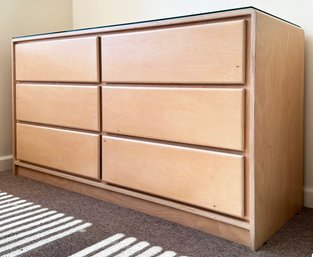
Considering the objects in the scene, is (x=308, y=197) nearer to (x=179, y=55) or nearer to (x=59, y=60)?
(x=179, y=55)

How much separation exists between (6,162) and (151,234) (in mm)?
1270

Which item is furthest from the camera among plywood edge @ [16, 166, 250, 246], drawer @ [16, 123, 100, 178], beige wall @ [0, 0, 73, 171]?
beige wall @ [0, 0, 73, 171]

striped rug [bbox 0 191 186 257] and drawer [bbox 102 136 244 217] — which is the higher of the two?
drawer [bbox 102 136 244 217]

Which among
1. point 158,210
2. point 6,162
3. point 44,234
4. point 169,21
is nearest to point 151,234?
point 158,210

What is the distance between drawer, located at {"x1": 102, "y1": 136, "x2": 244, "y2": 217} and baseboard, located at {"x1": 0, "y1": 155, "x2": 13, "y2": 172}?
876 mm

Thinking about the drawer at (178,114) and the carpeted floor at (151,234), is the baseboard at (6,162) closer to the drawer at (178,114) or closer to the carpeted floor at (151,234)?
the carpeted floor at (151,234)

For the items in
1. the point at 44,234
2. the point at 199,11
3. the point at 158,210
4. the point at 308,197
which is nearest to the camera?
the point at 44,234

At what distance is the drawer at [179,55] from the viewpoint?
122cm

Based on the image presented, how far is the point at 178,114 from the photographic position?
1.38m

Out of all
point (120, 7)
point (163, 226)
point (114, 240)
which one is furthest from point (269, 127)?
point (120, 7)

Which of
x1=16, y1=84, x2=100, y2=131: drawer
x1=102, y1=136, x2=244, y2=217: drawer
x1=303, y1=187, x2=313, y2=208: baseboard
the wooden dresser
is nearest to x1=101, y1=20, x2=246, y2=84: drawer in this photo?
the wooden dresser

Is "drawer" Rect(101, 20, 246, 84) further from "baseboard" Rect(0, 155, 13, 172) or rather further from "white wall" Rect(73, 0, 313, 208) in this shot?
"baseboard" Rect(0, 155, 13, 172)

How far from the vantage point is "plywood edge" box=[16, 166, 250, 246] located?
130 cm

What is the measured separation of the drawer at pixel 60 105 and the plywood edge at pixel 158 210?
0.29 metres
